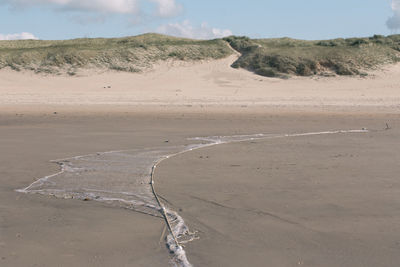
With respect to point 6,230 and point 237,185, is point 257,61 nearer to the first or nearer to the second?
point 237,185

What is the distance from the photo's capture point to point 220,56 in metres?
26.9

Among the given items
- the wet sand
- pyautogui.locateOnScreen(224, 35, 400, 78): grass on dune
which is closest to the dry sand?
the wet sand

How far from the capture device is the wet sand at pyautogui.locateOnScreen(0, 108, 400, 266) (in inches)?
157

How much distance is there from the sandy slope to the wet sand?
24.8 ft

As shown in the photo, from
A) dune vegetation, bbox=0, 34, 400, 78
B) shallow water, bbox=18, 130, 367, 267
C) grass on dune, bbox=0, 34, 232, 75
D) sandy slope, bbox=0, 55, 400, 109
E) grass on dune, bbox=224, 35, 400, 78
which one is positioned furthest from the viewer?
grass on dune, bbox=0, 34, 232, 75

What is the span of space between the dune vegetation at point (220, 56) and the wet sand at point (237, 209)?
14363 millimetres

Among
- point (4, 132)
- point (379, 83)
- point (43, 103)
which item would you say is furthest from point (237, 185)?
point (379, 83)

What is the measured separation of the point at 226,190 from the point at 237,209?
0.72m

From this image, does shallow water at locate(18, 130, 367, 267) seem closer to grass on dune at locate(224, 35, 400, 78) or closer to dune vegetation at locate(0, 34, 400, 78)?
grass on dune at locate(224, 35, 400, 78)

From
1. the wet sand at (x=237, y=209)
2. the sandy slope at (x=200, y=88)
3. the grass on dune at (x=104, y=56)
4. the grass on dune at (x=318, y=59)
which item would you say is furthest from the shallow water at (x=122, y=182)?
the grass on dune at (x=104, y=56)

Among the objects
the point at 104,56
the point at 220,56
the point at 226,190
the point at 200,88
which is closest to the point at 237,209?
the point at 226,190

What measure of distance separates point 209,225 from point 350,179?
2419mm

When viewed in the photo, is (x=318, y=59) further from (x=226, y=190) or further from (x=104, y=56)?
(x=226, y=190)

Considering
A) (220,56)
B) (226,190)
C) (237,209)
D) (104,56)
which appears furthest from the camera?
(220,56)
